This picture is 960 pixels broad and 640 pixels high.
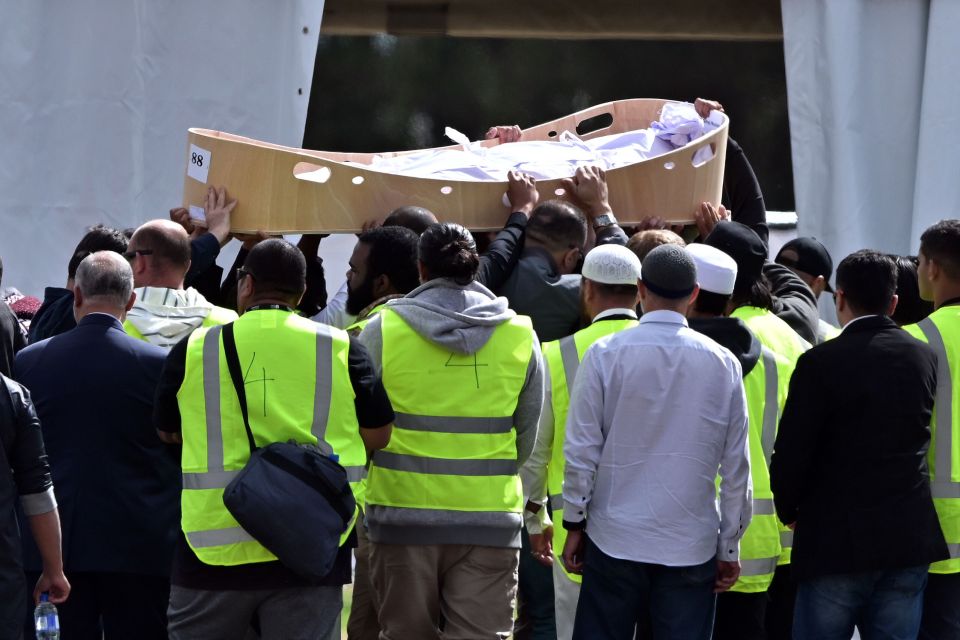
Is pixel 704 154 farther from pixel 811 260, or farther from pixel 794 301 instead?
pixel 794 301

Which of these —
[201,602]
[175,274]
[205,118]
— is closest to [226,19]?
[205,118]

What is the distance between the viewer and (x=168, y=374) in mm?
3260

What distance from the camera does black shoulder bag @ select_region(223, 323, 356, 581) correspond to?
308 centimetres

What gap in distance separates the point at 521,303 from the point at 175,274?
3.82 feet

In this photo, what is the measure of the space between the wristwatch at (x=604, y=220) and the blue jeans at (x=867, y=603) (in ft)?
5.26

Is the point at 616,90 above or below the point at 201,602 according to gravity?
above

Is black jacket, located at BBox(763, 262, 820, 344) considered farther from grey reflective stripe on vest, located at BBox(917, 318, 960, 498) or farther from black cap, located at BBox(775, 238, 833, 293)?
grey reflective stripe on vest, located at BBox(917, 318, 960, 498)

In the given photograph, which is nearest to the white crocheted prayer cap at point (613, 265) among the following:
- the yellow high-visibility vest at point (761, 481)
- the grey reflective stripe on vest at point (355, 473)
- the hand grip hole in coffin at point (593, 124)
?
the yellow high-visibility vest at point (761, 481)

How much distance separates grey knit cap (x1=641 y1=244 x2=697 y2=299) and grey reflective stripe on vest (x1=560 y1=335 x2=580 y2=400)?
20.2 inches

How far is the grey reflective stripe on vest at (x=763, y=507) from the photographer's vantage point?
371 centimetres

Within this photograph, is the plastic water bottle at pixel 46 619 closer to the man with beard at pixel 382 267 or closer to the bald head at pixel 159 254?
the bald head at pixel 159 254

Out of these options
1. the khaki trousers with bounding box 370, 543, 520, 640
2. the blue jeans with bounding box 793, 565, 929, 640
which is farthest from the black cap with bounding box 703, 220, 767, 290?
the khaki trousers with bounding box 370, 543, 520, 640

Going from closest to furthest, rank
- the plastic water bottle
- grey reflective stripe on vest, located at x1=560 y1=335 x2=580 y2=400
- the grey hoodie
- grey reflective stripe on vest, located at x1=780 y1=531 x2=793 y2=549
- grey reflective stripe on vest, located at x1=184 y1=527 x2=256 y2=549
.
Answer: grey reflective stripe on vest, located at x1=184 y1=527 x2=256 y2=549, the plastic water bottle, the grey hoodie, grey reflective stripe on vest, located at x1=560 y1=335 x2=580 y2=400, grey reflective stripe on vest, located at x1=780 y1=531 x2=793 y2=549

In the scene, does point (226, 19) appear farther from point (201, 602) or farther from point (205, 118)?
point (201, 602)
